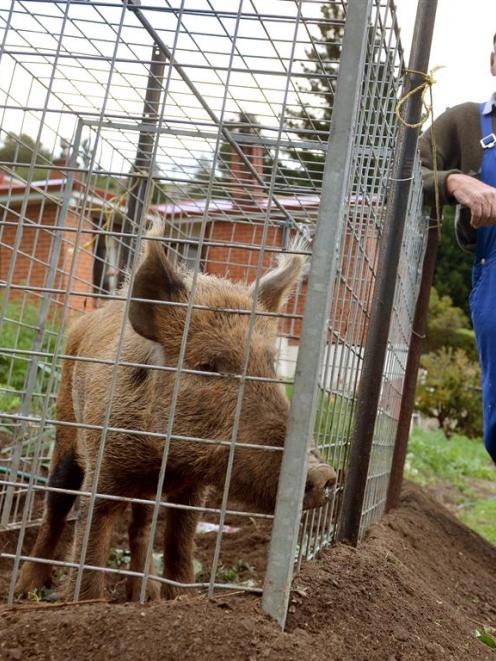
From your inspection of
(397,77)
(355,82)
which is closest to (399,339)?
(397,77)

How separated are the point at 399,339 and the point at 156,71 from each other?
9.70 ft

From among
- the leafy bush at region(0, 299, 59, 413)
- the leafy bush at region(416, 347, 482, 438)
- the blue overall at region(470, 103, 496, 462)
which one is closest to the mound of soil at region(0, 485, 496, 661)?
the blue overall at region(470, 103, 496, 462)

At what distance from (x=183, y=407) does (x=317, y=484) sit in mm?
932

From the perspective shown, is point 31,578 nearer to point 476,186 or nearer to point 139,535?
point 139,535

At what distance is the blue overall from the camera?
14.8 feet

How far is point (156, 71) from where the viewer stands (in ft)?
21.4

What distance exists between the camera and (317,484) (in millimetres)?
3014

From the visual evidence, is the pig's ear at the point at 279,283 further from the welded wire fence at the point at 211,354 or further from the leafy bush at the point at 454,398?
the leafy bush at the point at 454,398

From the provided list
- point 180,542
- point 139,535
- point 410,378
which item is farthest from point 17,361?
point 180,542

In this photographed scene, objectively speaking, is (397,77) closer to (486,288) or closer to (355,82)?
(486,288)

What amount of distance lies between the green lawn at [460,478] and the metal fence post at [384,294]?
4211mm

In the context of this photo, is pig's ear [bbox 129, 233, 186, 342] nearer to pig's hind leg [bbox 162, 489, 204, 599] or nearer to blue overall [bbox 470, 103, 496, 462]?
pig's hind leg [bbox 162, 489, 204, 599]

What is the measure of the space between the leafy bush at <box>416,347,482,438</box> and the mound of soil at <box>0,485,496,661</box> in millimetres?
15243

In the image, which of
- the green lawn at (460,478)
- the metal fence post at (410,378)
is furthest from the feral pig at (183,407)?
the green lawn at (460,478)
